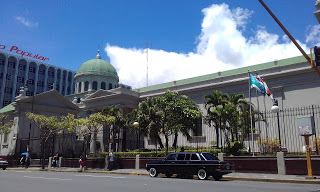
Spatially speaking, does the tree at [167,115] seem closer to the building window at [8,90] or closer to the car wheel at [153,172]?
the car wheel at [153,172]

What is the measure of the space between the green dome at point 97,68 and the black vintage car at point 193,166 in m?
45.2

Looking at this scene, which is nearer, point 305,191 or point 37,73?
point 305,191

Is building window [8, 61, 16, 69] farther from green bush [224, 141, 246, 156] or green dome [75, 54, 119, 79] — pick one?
green bush [224, 141, 246, 156]

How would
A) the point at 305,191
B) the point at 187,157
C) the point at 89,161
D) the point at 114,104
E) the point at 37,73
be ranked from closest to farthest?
the point at 305,191 → the point at 187,157 → the point at 89,161 → the point at 114,104 → the point at 37,73

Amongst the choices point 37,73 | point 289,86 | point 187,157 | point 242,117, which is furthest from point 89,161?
point 37,73

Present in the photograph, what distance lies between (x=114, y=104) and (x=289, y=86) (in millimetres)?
25695

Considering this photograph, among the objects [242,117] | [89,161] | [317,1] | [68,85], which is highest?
[68,85]

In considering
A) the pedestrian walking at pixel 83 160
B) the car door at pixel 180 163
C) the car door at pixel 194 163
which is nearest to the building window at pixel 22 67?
the pedestrian walking at pixel 83 160

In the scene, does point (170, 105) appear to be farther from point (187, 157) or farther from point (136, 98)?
point (136, 98)

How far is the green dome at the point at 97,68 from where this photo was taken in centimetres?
6031

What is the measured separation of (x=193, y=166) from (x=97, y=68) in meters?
48.3

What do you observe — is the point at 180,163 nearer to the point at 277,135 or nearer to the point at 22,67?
the point at 277,135

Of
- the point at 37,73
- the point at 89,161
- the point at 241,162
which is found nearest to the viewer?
the point at 241,162

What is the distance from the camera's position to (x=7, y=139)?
125ft
